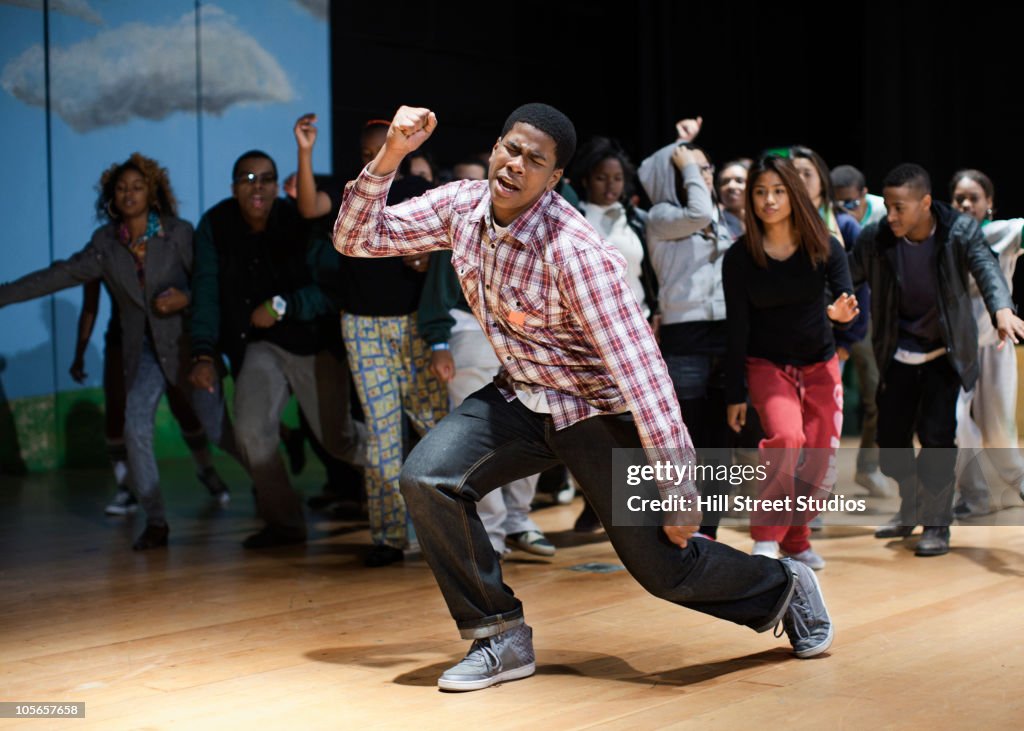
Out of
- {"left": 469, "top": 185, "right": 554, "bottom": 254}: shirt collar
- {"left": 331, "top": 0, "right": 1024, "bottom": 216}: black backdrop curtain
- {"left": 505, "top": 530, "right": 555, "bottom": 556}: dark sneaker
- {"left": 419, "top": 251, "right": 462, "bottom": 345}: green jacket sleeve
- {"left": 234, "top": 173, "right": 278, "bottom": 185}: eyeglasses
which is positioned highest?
{"left": 331, "top": 0, "right": 1024, "bottom": 216}: black backdrop curtain

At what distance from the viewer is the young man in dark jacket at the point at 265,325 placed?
5141 mm

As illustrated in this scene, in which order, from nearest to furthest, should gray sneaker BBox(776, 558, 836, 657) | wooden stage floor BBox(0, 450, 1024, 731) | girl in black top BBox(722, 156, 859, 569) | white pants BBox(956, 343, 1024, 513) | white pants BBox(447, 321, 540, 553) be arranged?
wooden stage floor BBox(0, 450, 1024, 731) → gray sneaker BBox(776, 558, 836, 657) → girl in black top BBox(722, 156, 859, 569) → white pants BBox(447, 321, 540, 553) → white pants BBox(956, 343, 1024, 513)

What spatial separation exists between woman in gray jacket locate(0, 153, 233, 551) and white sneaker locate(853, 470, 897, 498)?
3.15 metres

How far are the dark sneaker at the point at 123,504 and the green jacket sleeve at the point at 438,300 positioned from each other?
7.66 feet

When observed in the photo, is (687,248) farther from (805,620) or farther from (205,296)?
(805,620)

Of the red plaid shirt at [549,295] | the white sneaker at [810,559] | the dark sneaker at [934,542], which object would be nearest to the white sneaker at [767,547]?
the white sneaker at [810,559]

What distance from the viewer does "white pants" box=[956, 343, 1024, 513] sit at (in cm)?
528

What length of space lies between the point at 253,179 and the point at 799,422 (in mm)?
2390

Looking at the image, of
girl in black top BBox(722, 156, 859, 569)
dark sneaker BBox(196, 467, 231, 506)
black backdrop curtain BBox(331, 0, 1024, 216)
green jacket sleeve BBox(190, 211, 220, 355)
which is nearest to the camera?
girl in black top BBox(722, 156, 859, 569)

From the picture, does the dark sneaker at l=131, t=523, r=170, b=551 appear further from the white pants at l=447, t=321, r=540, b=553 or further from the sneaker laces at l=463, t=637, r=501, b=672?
the sneaker laces at l=463, t=637, r=501, b=672

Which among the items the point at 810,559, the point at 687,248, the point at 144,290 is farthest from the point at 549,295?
the point at 144,290

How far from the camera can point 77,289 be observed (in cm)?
805

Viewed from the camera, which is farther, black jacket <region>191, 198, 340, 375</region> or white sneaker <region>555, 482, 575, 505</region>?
white sneaker <region>555, 482, 575, 505</region>

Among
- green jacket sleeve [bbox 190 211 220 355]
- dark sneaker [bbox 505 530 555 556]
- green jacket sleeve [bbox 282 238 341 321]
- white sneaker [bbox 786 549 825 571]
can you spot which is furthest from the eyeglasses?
white sneaker [bbox 786 549 825 571]
